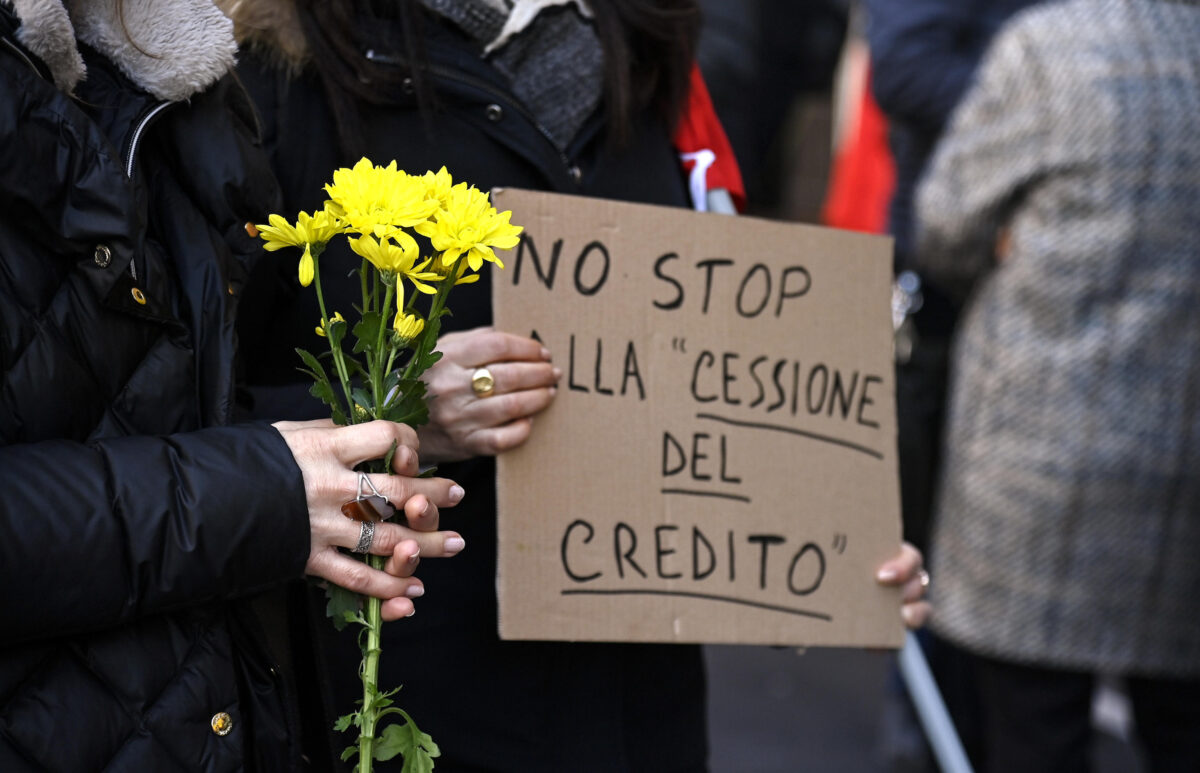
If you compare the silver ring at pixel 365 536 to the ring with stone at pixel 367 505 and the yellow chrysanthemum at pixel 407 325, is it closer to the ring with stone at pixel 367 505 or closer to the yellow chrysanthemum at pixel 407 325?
the ring with stone at pixel 367 505

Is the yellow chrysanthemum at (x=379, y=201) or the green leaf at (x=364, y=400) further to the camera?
the green leaf at (x=364, y=400)

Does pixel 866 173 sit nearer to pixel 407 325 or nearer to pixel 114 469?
pixel 407 325

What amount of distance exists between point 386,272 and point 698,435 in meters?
0.60

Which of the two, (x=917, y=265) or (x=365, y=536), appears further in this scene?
(x=917, y=265)

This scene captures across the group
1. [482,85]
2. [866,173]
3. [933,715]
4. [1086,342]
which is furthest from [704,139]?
[866,173]

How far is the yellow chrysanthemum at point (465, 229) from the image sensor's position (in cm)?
108

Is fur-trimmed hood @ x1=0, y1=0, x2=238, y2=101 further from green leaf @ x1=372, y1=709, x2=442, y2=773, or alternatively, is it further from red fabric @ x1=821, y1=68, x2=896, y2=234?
red fabric @ x1=821, y1=68, x2=896, y2=234

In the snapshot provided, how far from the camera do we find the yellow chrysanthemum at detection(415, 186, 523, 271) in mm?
1080

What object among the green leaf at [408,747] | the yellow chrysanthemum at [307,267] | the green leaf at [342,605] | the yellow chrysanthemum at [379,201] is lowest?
the green leaf at [408,747]

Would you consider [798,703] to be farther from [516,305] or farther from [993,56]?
[516,305]

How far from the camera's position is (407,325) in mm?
1122

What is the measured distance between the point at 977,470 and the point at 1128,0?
0.96 meters

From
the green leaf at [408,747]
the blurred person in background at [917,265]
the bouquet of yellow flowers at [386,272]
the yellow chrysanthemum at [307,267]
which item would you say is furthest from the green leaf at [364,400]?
the blurred person in background at [917,265]

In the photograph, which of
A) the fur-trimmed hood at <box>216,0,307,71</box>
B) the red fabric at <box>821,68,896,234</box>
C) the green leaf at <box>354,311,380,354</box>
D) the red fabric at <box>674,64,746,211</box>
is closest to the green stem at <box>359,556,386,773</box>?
the green leaf at <box>354,311,380,354</box>
